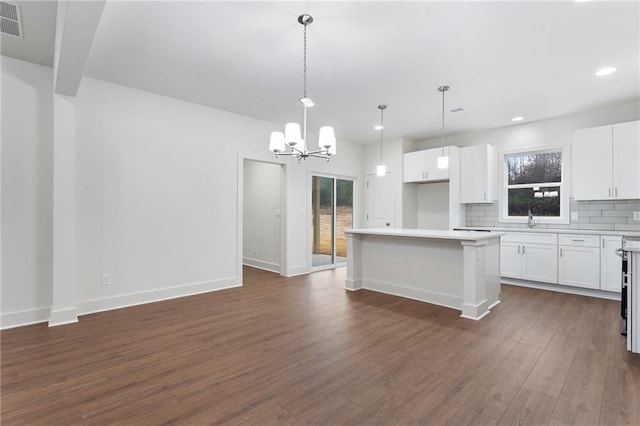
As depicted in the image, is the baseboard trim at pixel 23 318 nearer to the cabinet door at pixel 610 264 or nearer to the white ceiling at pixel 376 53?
the white ceiling at pixel 376 53

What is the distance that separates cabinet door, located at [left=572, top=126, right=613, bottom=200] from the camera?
4348 millimetres

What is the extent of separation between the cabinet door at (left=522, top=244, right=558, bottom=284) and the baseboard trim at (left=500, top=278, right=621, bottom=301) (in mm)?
136

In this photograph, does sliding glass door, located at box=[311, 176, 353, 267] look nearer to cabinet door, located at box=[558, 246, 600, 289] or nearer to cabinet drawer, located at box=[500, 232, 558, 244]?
cabinet drawer, located at box=[500, 232, 558, 244]

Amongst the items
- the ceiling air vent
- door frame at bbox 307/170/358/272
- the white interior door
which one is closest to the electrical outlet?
the ceiling air vent

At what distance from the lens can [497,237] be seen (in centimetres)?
400

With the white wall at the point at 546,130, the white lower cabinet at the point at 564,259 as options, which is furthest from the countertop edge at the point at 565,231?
the white wall at the point at 546,130

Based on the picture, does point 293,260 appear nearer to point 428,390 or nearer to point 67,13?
point 428,390

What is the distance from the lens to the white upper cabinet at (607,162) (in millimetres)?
4148

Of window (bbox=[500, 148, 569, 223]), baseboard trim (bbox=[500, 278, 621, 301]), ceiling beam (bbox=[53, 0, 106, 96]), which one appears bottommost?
baseboard trim (bbox=[500, 278, 621, 301])

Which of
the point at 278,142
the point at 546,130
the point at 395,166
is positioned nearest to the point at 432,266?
Answer: the point at 278,142

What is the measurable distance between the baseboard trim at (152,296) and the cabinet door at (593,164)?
5451 mm

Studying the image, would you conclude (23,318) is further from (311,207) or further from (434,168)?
(434,168)

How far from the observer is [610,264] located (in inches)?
165

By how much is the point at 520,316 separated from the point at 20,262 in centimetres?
555
